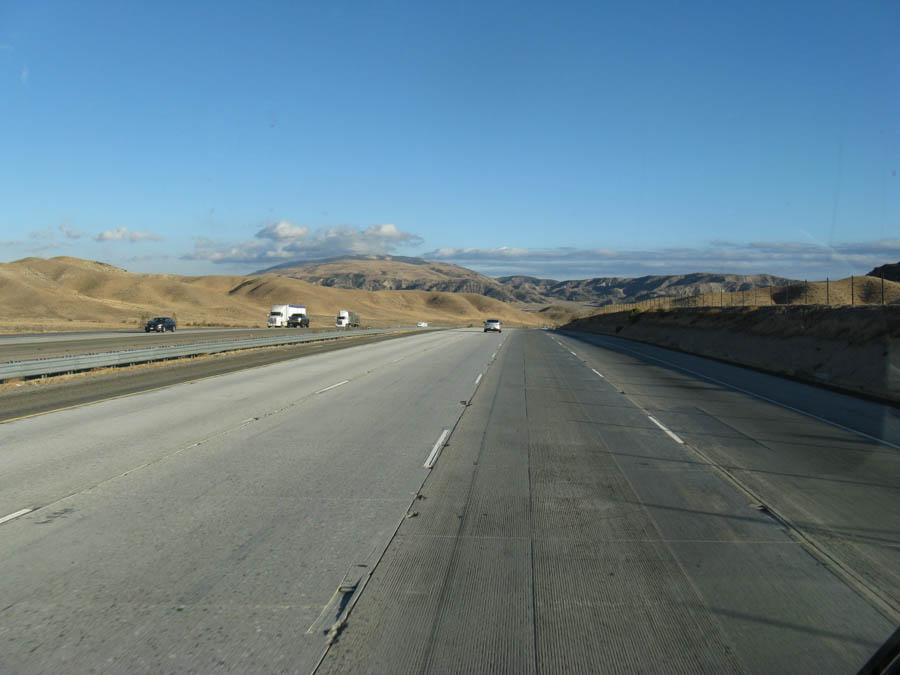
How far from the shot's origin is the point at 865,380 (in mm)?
21734

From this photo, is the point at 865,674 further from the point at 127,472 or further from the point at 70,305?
the point at 70,305

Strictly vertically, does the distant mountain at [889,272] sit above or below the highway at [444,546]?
above

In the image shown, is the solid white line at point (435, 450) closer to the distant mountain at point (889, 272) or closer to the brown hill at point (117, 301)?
the brown hill at point (117, 301)

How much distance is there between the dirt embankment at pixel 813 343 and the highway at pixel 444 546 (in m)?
11.2

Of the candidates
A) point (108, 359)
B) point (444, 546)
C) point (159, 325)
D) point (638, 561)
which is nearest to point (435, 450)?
point (444, 546)

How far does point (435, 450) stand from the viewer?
10.4 metres

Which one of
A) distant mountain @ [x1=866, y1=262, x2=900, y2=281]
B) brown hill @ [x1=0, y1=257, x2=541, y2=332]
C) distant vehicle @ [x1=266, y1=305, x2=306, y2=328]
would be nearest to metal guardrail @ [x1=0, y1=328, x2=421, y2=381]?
brown hill @ [x1=0, y1=257, x2=541, y2=332]

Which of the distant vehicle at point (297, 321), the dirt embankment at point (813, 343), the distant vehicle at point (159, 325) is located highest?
the dirt embankment at point (813, 343)

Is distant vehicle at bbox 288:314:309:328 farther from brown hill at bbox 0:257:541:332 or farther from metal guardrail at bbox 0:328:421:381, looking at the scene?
metal guardrail at bbox 0:328:421:381

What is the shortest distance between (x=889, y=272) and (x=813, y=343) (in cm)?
6632

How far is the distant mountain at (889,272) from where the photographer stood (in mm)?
78688

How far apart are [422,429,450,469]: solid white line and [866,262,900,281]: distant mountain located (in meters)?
81.5

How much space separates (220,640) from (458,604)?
1562 mm

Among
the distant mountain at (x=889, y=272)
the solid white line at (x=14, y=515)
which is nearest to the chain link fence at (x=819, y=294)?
the distant mountain at (x=889, y=272)
